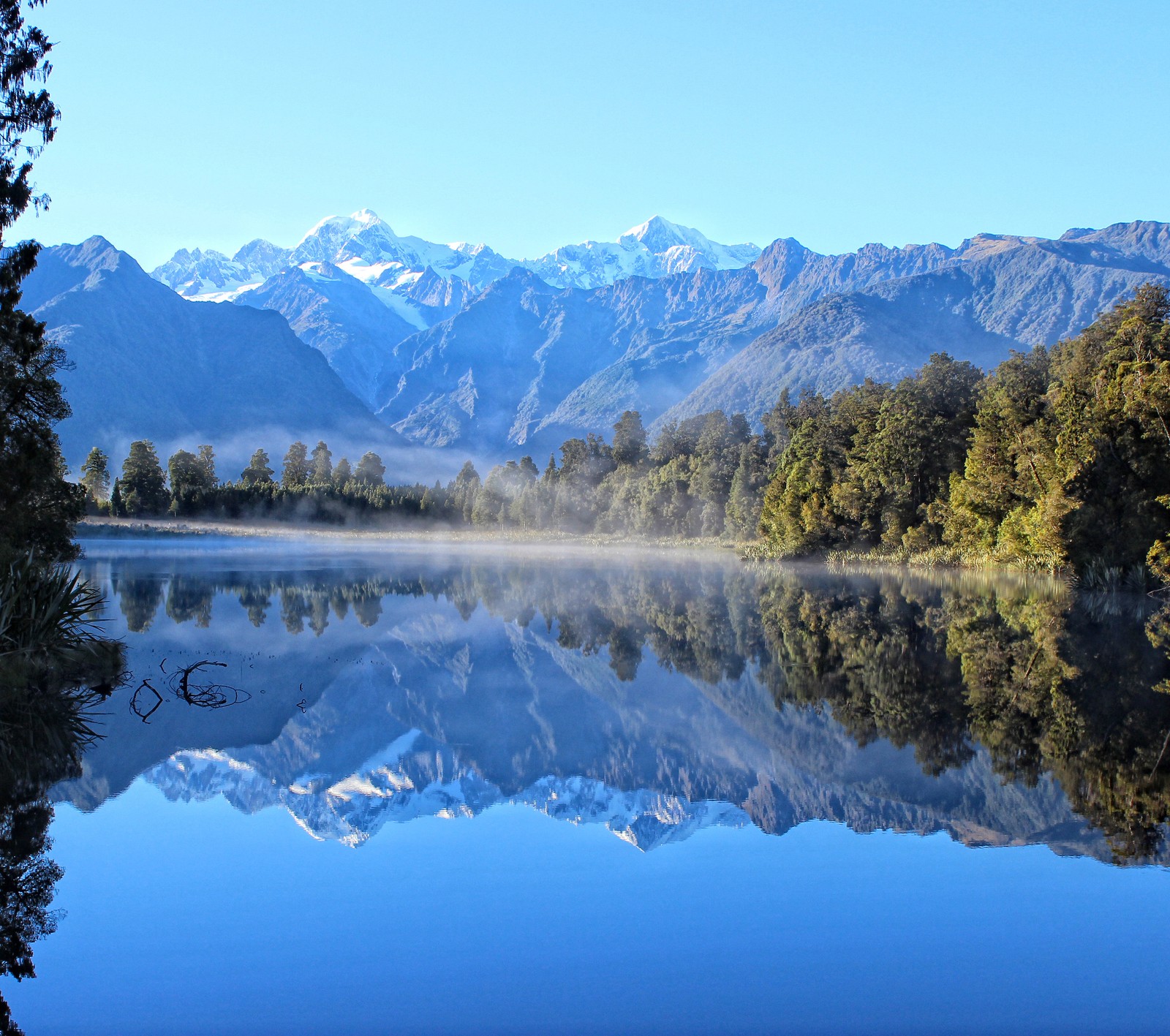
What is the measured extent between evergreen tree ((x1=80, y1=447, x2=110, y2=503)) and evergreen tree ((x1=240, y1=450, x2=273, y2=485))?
1642 centimetres

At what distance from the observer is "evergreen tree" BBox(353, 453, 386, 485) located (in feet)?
431

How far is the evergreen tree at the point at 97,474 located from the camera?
9450 centimetres

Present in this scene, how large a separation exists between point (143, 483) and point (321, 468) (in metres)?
32.0

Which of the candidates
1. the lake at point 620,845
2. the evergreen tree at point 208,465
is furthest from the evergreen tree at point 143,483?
the lake at point 620,845

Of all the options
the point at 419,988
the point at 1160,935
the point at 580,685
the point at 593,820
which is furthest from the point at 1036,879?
the point at 580,685

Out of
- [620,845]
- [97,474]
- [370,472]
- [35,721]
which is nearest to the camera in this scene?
[620,845]

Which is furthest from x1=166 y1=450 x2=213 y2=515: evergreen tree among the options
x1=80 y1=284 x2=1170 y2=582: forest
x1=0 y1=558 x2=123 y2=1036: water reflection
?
x1=0 y1=558 x2=123 y2=1036: water reflection

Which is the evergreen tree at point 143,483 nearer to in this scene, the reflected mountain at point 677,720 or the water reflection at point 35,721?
the reflected mountain at point 677,720

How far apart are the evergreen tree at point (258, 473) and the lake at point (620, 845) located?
108 meters

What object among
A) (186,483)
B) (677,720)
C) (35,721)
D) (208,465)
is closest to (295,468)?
(208,465)

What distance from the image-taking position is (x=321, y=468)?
440ft

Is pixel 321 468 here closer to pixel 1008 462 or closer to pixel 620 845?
pixel 1008 462

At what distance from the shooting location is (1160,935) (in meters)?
6.82

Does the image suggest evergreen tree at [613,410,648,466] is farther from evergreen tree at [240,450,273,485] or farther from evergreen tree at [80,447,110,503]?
evergreen tree at [80,447,110,503]
